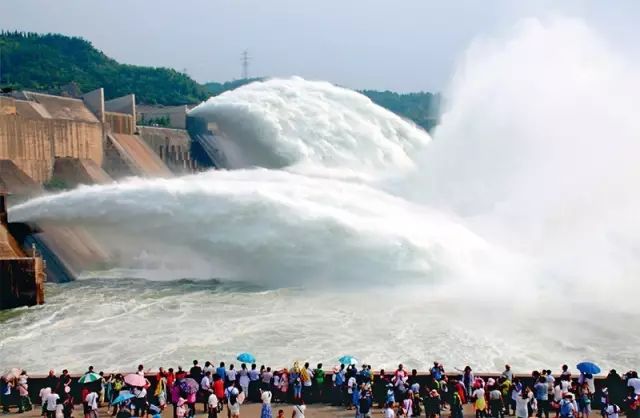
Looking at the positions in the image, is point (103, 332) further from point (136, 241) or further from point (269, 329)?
point (136, 241)

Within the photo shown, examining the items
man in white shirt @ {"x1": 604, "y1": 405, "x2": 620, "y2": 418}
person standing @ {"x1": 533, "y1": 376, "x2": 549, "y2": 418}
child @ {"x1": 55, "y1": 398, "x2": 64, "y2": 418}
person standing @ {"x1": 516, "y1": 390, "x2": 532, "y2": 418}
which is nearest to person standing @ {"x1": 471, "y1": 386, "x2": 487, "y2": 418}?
person standing @ {"x1": 516, "y1": 390, "x2": 532, "y2": 418}

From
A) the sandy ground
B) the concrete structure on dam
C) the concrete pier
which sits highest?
the concrete structure on dam

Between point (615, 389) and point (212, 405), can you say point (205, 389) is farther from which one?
point (615, 389)

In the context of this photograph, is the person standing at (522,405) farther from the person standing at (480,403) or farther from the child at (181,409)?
the child at (181,409)

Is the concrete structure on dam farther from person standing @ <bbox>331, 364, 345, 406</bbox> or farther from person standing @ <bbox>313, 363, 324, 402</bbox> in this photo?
person standing @ <bbox>331, 364, 345, 406</bbox>

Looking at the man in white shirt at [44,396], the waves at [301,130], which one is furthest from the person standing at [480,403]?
the waves at [301,130]

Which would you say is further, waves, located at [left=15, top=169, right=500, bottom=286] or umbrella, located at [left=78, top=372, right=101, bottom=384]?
waves, located at [left=15, top=169, right=500, bottom=286]
